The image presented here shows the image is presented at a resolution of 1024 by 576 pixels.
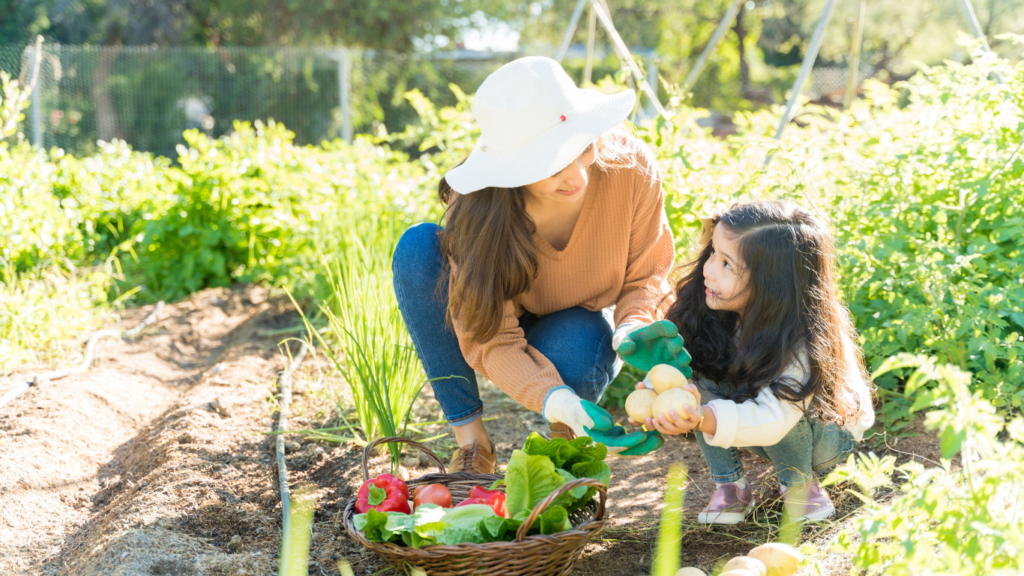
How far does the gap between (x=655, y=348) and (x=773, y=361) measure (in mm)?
252

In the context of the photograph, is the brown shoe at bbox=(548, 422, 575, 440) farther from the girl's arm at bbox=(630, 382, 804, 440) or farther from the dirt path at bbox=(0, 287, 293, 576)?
the dirt path at bbox=(0, 287, 293, 576)

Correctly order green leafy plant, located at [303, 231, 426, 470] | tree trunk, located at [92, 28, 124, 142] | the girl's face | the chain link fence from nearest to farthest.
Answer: the girl's face → green leafy plant, located at [303, 231, 426, 470] → the chain link fence → tree trunk, located at [92, 28, 124, 142]

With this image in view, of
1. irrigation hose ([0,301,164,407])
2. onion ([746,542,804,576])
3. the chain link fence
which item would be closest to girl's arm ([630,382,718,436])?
onion ([746,542,804,576])

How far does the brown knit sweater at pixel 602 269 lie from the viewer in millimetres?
1806

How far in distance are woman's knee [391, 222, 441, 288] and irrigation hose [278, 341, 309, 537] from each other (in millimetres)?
507

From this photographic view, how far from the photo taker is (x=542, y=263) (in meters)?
1.90

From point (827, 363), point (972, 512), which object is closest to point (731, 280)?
point (827, 363)

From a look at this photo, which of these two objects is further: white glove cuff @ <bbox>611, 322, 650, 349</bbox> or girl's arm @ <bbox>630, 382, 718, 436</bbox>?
white glove cuff @ <bbox>611, 322, 650, 349</bbox>

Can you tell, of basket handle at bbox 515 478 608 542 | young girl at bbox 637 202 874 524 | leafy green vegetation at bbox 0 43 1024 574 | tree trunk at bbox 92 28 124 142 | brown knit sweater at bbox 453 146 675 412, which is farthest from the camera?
tree trunk at bbox 92 28 124 142

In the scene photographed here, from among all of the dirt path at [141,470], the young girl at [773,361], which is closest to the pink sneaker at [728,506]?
the young girl at [773,361]

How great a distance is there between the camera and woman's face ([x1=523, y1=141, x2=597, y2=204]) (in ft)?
5.19

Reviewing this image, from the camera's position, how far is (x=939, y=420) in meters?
0.93

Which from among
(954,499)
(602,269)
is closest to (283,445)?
(602,269)

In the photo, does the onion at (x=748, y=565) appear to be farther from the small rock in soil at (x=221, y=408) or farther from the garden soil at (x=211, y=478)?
the small rock in soil at (x=221, y=408)
